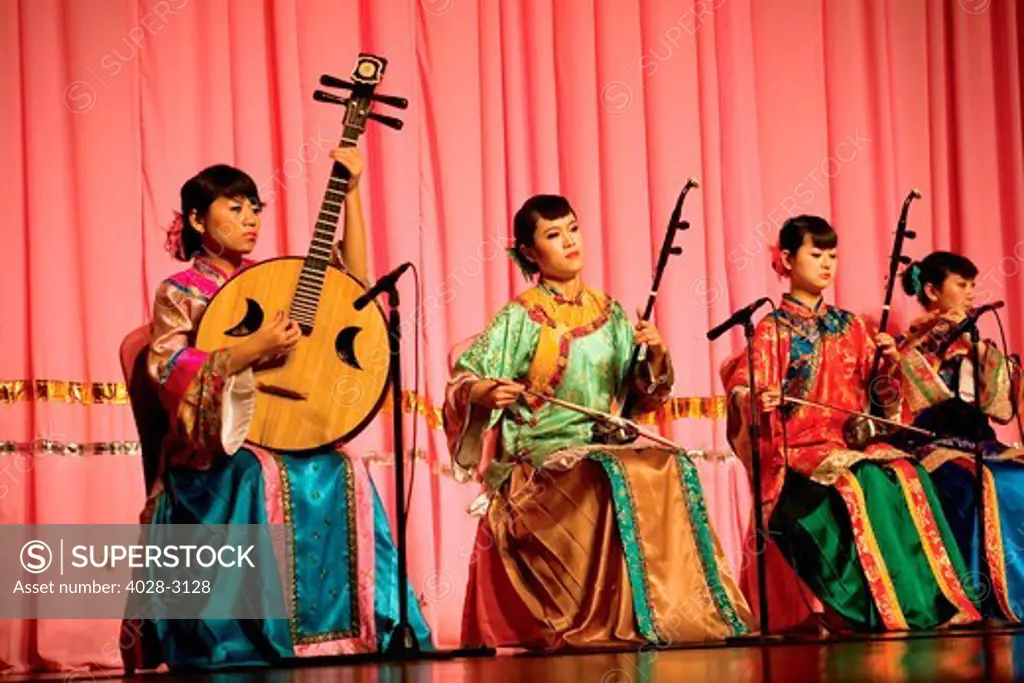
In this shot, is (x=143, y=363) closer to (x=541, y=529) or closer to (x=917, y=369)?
(x=541, y=529)

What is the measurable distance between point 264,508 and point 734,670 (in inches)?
58.0

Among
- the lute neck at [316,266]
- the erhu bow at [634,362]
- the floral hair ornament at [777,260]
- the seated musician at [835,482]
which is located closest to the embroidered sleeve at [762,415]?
the seated musician at [835,482]

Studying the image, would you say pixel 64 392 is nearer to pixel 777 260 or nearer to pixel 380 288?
pixel 380 288

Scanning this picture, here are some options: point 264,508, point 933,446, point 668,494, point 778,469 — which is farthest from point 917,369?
point 264,508

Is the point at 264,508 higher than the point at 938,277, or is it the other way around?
the point at 938,277

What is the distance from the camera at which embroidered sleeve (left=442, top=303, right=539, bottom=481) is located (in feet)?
14.9

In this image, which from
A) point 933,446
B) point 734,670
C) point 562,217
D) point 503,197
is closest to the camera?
point 734,670

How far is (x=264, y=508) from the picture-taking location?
4.02 meters

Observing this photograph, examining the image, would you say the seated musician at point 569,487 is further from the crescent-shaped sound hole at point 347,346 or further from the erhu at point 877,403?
the erhu at point 877,403

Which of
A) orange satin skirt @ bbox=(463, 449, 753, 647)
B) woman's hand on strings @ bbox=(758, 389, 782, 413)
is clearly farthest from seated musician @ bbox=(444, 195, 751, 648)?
woman's hand on strings @ bbox=(758, 389, 782, 413)

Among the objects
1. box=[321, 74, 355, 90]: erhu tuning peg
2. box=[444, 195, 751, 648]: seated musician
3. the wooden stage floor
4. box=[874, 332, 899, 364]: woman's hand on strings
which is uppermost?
box=[321, 74, 355, 90]: erhu tuning peg

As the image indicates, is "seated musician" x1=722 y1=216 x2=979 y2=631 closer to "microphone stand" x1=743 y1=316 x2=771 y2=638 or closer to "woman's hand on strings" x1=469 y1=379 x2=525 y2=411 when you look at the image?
"microphone stand" x1=743 y1=316 x2=771 y2=638

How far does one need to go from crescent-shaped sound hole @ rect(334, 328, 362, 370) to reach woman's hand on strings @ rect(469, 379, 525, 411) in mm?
359

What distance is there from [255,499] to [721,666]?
1384 mm
